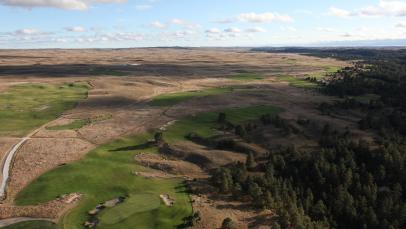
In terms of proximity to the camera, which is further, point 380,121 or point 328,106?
point 328,106

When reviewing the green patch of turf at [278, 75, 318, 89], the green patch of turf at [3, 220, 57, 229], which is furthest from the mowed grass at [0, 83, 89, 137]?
the green patch of turf at [278, 75, 318, 89]

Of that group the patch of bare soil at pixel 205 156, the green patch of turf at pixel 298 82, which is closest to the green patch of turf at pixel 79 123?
the patch of bare soil at pixel 205 156

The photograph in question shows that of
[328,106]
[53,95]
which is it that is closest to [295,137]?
[328,106]

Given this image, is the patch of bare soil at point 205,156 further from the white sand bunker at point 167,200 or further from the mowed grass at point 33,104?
the mowed grass at point 33,104

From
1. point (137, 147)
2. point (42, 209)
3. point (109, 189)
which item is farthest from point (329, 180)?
point (42, 209)

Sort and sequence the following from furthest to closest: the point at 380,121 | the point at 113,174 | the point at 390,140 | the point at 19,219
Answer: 1. the point at 380,121
2. the point at 390,140
3. the point at 113,174
4. the point at 19,219

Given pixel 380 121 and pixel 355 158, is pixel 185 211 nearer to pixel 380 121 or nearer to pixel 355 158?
Result: pixel 355 158

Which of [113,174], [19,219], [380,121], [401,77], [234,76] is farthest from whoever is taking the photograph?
[234,76]
